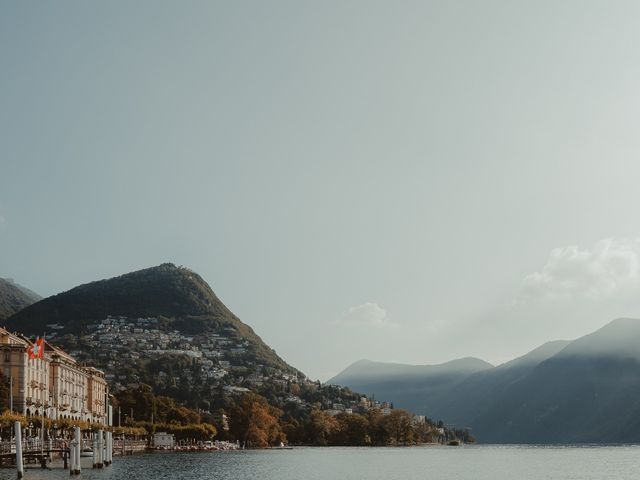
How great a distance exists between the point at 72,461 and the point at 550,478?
54776 mm

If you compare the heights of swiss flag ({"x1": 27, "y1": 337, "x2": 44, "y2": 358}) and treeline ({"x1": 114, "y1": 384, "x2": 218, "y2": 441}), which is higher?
swiss flag ({"x1": 27, "y1": 337, "x2": 44, "y2": 358})

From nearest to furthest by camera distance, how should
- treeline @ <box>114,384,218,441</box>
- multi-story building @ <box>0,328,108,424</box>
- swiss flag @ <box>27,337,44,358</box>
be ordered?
swiss flag @ <box>27,337,44,358</box>, multi-story building @ <box>0,328,108,424</box>, treeline @ <box>114,384,218,441</box>

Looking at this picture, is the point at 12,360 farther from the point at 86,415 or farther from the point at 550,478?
the point at 550,478

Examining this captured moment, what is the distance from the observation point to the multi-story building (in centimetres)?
12512

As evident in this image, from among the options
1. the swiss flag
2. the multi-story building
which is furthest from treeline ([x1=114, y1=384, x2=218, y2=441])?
the swiss flag

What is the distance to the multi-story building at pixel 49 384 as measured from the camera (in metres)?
125

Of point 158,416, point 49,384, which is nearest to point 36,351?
point 49,384

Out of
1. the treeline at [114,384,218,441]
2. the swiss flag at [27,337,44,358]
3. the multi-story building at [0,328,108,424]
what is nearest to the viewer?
the swiss flag at [27,337,44,358]

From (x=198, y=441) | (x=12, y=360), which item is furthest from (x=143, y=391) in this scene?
(x=12, y=360)

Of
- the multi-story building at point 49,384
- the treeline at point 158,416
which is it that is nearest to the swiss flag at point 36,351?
the multi-story building at point 49,384

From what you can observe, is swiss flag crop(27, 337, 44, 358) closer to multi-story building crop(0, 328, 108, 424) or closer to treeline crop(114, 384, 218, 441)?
multi-story building crop(0, 328, 108, 424)

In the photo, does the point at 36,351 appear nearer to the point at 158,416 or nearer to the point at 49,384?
the point at 49,384

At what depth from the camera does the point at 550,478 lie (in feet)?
336

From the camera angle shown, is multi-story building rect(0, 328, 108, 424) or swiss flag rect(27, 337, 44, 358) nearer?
swiss flag rect(27, 337, 44, 358)
